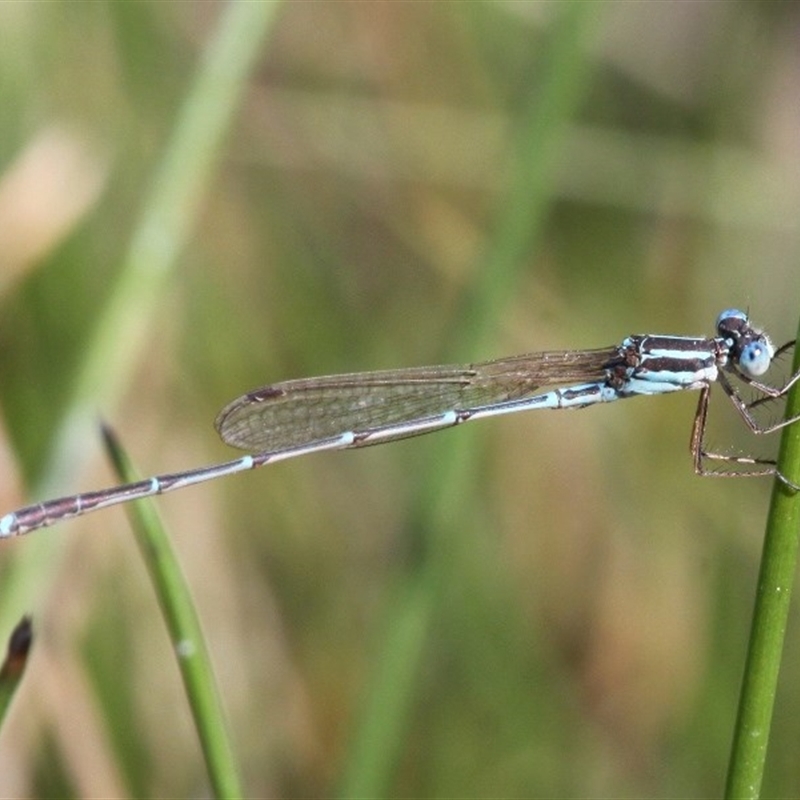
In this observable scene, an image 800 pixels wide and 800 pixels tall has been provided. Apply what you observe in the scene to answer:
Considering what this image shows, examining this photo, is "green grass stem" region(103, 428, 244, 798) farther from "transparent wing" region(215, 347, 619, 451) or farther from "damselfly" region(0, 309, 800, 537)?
"transparent wing" region(215, 347, 619, 451)

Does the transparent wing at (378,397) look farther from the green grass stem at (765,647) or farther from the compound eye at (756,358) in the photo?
the green grass stem at (765,647)

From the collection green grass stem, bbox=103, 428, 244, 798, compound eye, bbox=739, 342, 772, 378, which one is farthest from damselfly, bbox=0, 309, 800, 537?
green grass stem, bbox=103, 428, 244, 798

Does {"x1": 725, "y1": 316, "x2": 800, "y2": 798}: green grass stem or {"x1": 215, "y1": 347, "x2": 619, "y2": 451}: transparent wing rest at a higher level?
{"x1": 215, "y1": 347, "x2": 619, "y2": 451}: transparent wing

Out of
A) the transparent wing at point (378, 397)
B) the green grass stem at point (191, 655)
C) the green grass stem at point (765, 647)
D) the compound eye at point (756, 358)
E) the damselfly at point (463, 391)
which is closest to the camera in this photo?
the green grass stem at point (765, 647)

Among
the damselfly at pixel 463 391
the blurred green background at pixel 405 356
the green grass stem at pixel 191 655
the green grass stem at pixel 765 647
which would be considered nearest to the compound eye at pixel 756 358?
the damselfly at pixel 463 391

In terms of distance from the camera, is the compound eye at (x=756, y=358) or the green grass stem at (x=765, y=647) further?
the compound eye at (x=756, y=358)

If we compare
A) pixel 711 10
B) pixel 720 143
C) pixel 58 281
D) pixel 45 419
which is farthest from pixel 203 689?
pixel 711 10

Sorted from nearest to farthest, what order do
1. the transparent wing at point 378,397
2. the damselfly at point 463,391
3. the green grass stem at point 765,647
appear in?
the green grass stem at point 765,647 < the damselfly at point 463,391 < the transparent wing at point 378,397
